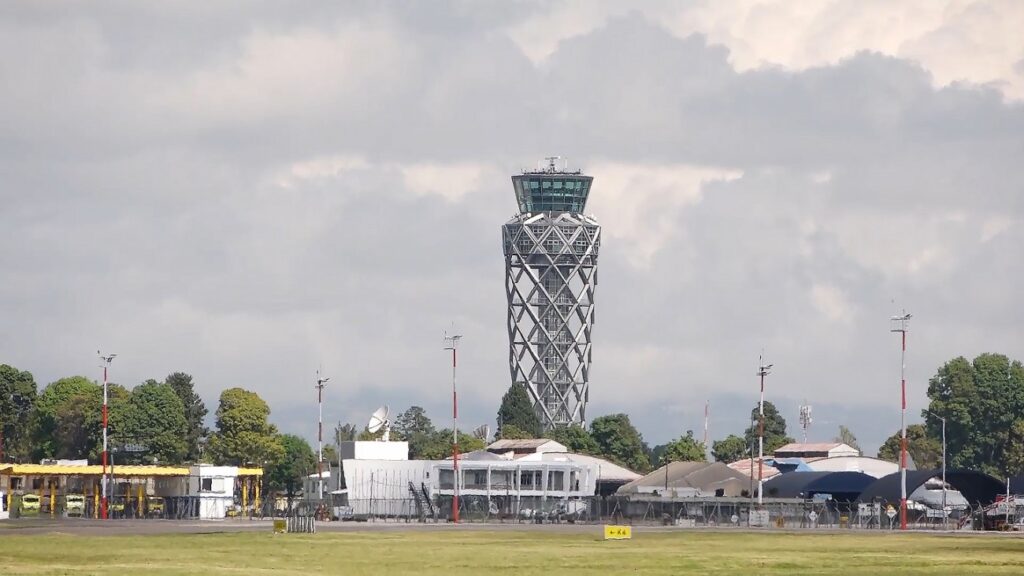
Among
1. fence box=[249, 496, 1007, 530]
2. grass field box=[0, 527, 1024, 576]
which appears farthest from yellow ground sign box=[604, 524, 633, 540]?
fence box=[249, 496, 1007, 530]

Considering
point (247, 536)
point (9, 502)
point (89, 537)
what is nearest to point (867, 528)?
point (247, 536)

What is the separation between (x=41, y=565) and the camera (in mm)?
81375

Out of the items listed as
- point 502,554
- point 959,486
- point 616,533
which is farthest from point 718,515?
point 502,554

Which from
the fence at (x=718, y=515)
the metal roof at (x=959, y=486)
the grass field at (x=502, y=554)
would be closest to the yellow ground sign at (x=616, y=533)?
the grass field at (x=502, y=554)

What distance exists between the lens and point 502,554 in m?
94.9

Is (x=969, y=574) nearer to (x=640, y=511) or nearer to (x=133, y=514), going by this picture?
(x=640, y=511)

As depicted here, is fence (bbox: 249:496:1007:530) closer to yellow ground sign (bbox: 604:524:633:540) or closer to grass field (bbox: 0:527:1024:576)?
grass field (bbox: 0:527:1024:576)

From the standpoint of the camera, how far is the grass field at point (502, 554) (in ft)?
266

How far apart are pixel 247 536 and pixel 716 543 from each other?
3145 cm

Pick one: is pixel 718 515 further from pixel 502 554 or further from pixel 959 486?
pixel 502 554

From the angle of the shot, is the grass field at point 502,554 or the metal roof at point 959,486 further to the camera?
the metal roof at point 959,486

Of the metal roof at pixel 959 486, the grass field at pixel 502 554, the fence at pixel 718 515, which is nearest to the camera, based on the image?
the grass field at pixel 502 554

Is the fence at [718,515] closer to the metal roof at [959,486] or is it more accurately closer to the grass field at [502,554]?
the metal roof at [959,486]

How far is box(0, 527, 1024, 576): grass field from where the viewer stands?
81.2 metres
